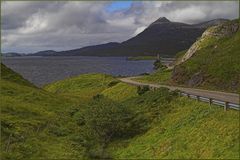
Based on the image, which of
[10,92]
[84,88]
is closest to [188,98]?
[10,92]

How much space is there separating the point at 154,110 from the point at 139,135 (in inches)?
244

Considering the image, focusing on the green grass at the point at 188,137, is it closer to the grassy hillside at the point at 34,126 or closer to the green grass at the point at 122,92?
the grassy hillside at the point at 34,126

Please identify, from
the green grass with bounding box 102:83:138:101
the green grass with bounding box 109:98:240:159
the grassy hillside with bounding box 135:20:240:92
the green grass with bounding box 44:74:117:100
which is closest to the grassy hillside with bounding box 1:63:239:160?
the green grass with bounding box 109:98:240:159

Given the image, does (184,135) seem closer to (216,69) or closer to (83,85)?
(216,69)

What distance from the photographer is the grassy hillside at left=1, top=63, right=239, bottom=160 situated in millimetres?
37938

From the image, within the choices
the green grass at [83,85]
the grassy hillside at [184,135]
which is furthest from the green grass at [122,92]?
the grassy hillside at [184,135]

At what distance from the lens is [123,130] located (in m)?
50.4

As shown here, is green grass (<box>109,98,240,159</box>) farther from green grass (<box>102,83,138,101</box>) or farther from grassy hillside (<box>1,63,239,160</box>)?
green grass (<box>102,83,138,101</box>)

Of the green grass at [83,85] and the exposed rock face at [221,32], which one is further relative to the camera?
the green grass at [83,85]

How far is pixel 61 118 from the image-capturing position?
61.2 metres

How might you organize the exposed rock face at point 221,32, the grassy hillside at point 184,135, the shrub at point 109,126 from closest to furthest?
the grassy hillside at point 184,135
the shrub at point 109,126
the exposed rock face at point 221,32

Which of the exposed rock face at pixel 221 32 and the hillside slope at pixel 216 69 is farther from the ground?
the exposed rock face at pixel 221 32

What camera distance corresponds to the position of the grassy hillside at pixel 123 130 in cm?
3794

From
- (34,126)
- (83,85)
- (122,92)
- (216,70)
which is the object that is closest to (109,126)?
(34,126)
